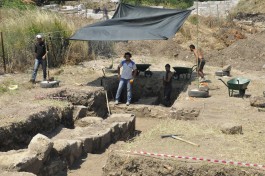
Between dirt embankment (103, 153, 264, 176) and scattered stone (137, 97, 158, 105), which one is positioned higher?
dirt embankment (103, 153, 264, 176)

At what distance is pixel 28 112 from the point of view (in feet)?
31.2

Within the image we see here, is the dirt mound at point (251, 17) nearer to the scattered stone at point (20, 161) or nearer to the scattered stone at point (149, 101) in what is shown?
the scattered stone at point (149, 101)

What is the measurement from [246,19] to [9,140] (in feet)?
76.7

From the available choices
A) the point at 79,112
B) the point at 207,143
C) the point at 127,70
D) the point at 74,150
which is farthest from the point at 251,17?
the point at 74,150

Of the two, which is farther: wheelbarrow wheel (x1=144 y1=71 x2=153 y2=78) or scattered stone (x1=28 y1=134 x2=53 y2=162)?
wheelbarrow wheel (x1=144 y1=71 x2=153 y2=78)

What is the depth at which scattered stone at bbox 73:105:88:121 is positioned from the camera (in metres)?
11.1

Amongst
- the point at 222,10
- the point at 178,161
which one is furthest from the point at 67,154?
the point at 222,10

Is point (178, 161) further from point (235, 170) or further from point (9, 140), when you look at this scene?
point (9, 140)

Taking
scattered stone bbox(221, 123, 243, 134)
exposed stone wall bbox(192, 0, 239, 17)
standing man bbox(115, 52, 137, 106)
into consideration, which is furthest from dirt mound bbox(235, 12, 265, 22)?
scattered stone bbox(221, 123, 243, 134)

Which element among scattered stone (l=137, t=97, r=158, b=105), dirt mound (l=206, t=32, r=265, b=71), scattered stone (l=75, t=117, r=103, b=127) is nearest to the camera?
scattered stone (l=75, t=117, r=103, b=127)

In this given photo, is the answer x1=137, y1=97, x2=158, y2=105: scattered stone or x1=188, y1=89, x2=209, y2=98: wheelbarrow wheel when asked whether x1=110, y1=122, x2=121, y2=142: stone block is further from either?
x1=137, y1=97, x2=158, y2=105: scattered stone

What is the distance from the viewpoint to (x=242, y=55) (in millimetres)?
19750

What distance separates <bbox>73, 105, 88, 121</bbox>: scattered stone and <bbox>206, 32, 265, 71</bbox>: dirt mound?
9.18 metres

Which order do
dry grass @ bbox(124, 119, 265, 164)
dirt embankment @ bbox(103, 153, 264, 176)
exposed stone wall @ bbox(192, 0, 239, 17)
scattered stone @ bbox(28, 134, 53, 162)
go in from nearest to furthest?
dirt embankment @ bbox(103, 153, 264, 176) < dry grass @ bbox(124, 119, 265, 164) < scattered stone @ bbox(28, 134, 53, 162) < exposed stone wall @ bbox(192, 0, 239, 17)
